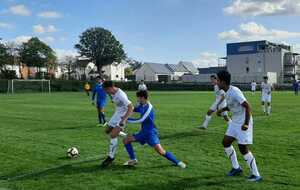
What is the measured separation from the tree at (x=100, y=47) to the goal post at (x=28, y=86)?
47.8m

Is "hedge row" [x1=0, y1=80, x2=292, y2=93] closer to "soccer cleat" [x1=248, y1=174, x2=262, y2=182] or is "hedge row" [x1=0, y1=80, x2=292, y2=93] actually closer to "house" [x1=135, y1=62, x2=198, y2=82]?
"house" [x1=135, y1=62, x2=198, y2=82]

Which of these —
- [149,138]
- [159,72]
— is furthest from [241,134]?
[159,72]

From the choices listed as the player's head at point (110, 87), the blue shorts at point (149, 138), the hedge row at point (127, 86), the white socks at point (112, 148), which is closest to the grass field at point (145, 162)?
the white socks at point (112, 148)

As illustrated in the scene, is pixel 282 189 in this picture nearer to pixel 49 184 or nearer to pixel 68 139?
pixel 49 184

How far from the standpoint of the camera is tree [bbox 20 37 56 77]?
106125 millimetres

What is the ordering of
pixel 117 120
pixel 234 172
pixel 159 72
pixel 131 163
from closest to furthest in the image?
pixel 234 172
pixel 131 163
pixel 117 120
pixel 159 72

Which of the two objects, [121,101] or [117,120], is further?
[117,120]

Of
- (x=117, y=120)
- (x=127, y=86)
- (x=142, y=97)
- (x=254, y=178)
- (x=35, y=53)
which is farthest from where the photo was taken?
(x=35, y=53)

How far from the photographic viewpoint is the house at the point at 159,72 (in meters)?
133

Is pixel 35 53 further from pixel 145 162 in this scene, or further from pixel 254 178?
pixel 254 178

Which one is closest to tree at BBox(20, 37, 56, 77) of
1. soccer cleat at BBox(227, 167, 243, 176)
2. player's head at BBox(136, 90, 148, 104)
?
player's head at BBox(136, 90, 148, 104)

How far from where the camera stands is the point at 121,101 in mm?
9789

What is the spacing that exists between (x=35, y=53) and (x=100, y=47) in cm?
2612

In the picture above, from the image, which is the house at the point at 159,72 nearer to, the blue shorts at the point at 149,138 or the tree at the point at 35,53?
the tree at the point at 35,53
